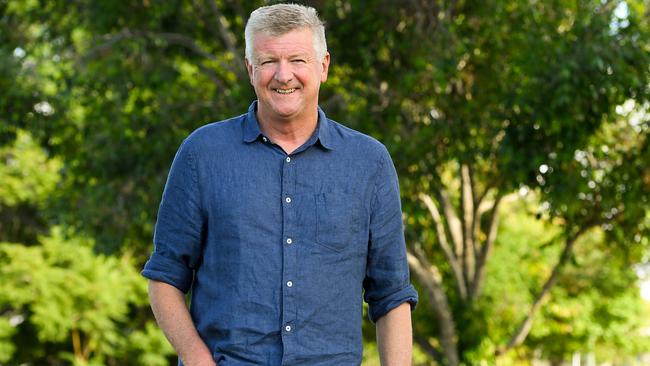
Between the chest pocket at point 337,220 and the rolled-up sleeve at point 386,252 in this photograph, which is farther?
the rolled-up sleeve at point 386,252

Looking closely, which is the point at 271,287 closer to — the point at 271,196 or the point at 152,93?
the point at 271,196

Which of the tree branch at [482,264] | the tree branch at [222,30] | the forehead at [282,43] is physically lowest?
the forehead at [282,43]

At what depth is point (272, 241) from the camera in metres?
2.67

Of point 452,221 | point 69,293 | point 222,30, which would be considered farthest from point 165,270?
point 69,293

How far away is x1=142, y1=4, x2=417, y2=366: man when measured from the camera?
8.70 feet

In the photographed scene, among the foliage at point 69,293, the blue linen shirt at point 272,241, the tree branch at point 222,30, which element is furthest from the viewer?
the foliage at point 69,293

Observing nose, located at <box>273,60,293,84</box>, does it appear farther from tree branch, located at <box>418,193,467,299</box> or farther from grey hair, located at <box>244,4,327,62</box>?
tree branch, located at <box>418,193,467,299</box>

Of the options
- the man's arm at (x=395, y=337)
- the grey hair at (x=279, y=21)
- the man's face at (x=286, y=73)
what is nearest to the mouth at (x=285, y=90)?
the man's face at (x=286, y=73)

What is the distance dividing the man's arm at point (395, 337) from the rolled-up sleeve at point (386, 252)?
2 centimetres

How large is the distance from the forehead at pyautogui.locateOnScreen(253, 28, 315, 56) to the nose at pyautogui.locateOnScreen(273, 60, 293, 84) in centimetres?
3

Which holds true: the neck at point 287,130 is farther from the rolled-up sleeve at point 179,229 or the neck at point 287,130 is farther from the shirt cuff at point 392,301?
the shirt cuff at point 392,301

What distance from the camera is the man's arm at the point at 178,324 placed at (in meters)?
2.65

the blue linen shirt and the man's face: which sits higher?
the man's face

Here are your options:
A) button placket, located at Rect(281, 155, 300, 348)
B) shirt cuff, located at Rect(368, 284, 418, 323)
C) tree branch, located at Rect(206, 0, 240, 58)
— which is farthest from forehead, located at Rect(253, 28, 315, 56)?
tree branch, located at Rect(206, 0, 240, 58)
